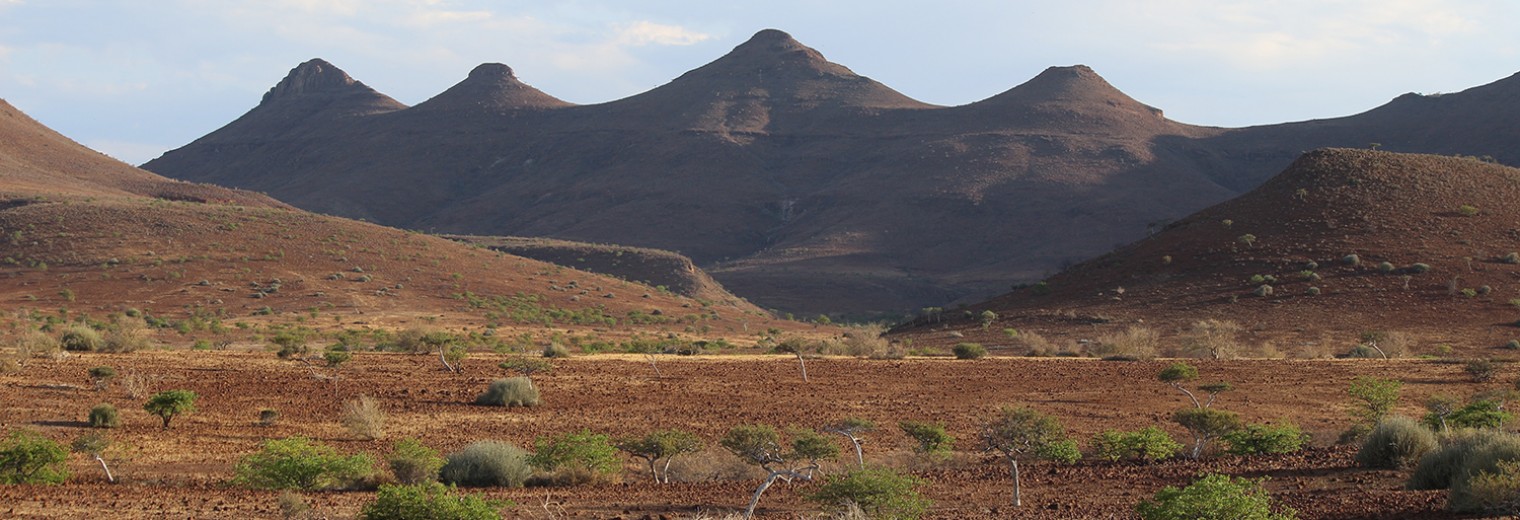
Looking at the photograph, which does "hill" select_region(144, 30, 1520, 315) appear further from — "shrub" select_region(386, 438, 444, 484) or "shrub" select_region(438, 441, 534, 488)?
"shrub" select_region(386, 438, 444, 484)

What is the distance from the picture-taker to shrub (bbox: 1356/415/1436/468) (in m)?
15.8

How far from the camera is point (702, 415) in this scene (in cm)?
2277

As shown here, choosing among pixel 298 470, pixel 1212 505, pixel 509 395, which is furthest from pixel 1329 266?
pixel 298 470

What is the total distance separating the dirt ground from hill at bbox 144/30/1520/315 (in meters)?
60.5

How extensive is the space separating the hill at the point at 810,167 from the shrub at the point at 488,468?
76.2 meters

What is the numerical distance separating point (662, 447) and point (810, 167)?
128 m

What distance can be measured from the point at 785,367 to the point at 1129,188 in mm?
94756

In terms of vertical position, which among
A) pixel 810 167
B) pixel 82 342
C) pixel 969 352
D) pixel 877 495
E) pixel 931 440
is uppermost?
pixel 810 167

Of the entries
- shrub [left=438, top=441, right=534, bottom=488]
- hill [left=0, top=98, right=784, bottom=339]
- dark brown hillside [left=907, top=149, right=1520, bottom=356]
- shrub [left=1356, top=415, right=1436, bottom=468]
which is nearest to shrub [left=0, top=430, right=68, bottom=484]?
shrub [left=438, top=441, right=534, bottom=488]

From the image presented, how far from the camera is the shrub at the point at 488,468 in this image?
602 inches

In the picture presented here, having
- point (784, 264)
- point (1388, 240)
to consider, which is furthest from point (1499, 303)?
point (784, 264)

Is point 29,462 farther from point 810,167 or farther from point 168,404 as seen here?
point 810,167

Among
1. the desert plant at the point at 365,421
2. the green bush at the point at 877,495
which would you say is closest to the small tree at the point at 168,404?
the desert plant at the point at 365,421

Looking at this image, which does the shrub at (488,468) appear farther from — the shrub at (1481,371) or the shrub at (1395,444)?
the shrub at (1481,371)
